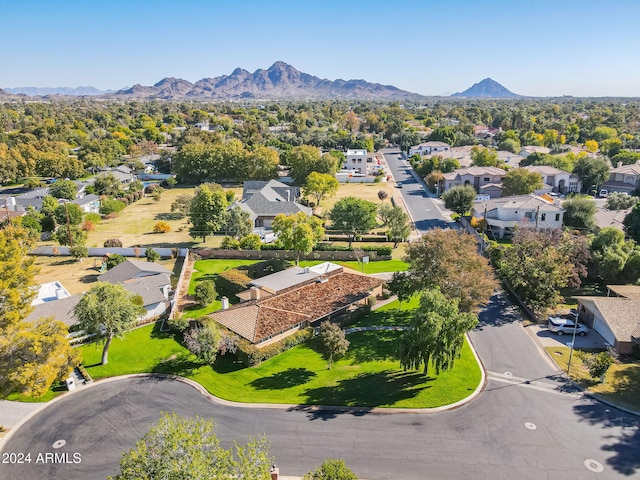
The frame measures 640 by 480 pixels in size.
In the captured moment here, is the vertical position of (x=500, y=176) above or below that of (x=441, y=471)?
above

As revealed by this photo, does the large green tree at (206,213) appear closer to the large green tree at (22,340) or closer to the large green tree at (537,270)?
the large green tree at (22,340)

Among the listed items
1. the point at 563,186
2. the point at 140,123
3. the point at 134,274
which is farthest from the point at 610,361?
the point at 140,123

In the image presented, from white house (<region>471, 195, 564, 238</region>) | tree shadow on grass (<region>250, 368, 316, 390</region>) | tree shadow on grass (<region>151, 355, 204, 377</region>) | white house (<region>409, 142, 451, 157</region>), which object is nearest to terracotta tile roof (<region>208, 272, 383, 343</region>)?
tree shadow on grass (<region>250, 368, 316, 390</region>)

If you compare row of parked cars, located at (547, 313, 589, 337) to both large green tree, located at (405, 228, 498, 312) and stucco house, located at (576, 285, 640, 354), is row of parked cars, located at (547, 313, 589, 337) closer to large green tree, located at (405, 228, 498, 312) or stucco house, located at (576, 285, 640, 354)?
stucco house, located at (576, 285, 640, 354)

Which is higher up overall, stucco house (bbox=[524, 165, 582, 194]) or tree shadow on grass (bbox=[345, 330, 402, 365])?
stucco house (bbox=[524, 165, 582, 194])

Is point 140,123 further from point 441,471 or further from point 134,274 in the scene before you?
point 441,471

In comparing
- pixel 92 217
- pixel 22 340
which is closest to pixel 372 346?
pixel 22 340
